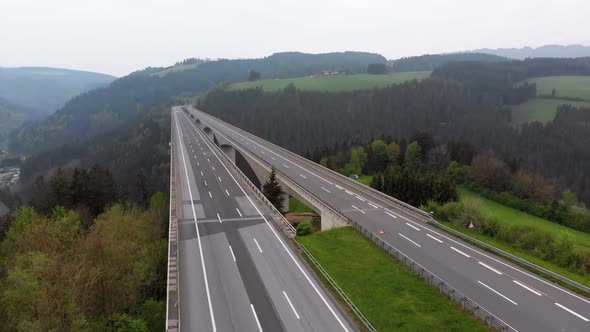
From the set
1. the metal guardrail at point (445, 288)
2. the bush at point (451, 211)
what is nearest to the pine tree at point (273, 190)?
the metal guardrail at point (445, 288)

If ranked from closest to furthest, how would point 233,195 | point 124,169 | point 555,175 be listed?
point 233,195 → point 555,175 → point 124,169

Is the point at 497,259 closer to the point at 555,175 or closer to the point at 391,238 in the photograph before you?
the point at 391,238

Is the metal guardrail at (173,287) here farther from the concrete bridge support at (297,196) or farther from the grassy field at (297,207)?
the grassy field at (297,207)

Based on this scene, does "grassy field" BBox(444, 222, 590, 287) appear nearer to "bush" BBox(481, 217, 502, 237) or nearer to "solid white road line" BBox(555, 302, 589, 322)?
"bush" BBox(481, 217, 502, 237)

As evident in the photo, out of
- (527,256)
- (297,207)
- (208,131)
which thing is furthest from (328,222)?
(208,131)

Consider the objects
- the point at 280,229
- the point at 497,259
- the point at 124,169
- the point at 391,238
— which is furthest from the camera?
the point at 124,169

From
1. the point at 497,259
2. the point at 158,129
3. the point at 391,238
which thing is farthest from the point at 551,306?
the point at 158,129

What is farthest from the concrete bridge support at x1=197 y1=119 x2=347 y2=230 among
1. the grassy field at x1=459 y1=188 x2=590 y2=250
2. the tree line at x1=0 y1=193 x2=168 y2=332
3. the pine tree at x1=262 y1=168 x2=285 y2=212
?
the grassy field at x1=459 y1=188 x2=590 y2=250
